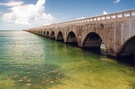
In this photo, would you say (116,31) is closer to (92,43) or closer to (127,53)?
(127,53)

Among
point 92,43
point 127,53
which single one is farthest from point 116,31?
point 92,43

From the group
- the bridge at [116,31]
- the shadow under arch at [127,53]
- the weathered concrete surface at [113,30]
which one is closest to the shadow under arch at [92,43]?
the weathered concrete surface at [113,30]

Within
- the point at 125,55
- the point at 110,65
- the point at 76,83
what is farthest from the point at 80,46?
the point at 76,83

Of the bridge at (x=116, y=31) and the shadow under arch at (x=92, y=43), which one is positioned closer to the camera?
the bridge at (x=116, y=31)

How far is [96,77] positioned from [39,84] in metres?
4.60

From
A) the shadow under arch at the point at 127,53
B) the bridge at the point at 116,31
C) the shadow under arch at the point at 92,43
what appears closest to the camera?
the bridge at the point at 116,31

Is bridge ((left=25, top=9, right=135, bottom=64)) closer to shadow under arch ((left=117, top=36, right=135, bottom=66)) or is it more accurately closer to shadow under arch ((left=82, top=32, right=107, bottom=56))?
shadow under arch ((left=117, top=36, right=135, bottom=66))

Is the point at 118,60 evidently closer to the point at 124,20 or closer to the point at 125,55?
the point at 125,55

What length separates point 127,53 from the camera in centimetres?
2230

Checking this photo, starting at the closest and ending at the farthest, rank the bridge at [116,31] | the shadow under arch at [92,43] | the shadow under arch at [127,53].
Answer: the bridge at [116,31]
the shadow under arch at [127,53]
the shadow under arch at [92,43]

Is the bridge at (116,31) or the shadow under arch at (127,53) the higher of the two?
the bridge at (116,31)

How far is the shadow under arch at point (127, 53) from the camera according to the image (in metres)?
21.4

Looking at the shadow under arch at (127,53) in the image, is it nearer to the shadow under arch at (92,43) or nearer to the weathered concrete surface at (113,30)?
the weathered concrete surface at (113,30)

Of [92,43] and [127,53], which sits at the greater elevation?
[92,43]
